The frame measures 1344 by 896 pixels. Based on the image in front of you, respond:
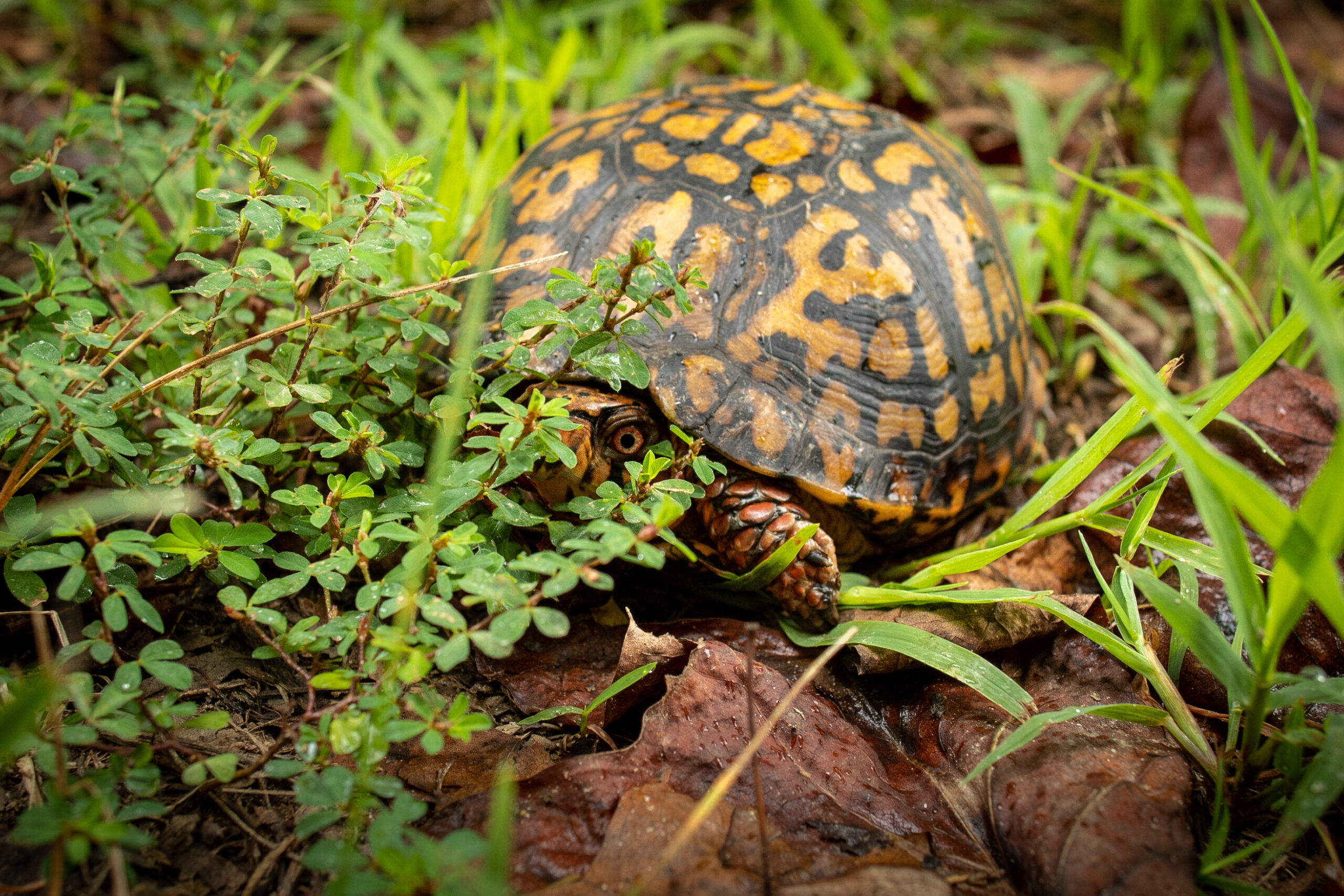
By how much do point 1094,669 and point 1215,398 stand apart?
649 mm

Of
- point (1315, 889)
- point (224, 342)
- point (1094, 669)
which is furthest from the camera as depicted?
point (224, 342)

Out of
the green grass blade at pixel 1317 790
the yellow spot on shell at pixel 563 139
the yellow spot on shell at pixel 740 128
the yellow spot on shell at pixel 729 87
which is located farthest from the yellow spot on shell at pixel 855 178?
the green grass blade at pixel 1317 790

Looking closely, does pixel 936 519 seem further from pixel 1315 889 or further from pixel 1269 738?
pixel 1315 889

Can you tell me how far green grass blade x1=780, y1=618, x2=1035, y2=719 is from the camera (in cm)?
168

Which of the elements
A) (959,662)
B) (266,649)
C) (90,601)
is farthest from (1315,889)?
(90,601)

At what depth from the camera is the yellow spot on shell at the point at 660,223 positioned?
6.80 feet

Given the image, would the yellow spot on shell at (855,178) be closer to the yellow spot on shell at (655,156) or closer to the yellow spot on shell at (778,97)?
the yellow spot on shell at (778,97)

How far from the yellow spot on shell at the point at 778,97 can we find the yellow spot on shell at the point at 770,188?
0.37m

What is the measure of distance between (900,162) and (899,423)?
81 centimetres

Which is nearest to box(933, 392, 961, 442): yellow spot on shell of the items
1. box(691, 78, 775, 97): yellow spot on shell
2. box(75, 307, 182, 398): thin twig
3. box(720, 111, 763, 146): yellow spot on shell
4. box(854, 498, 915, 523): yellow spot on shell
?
box(854, 498, 915, 523): yellow spot on shell

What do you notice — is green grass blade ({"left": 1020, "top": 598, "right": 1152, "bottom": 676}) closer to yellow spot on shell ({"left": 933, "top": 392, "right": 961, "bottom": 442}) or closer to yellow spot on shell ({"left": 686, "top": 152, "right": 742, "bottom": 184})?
yellow spot on shell ({"left": 933, "top": 392, "right": 961, "bottom": 442})

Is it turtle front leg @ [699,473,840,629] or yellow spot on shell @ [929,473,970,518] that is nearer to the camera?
turtle front leg @ [699,473,840,629]

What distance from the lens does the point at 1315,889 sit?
54.5 inches

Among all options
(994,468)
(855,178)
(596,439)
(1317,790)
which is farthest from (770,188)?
(1317,790)
